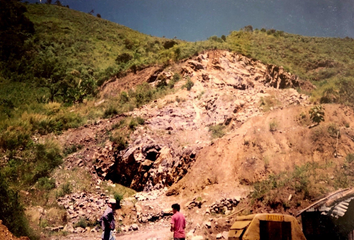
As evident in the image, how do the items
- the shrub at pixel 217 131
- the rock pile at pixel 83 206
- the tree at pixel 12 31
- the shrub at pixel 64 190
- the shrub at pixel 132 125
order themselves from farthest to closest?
the tree at pixel 12 31 < the shrub at pixel 132 125 < the shrub at pixel 217 131 < the shrub at pixel 64 190 < the rock pile at pixel 83 206

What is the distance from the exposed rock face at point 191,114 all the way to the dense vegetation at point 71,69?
41.4 inches

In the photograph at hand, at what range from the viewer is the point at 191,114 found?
16.5 m

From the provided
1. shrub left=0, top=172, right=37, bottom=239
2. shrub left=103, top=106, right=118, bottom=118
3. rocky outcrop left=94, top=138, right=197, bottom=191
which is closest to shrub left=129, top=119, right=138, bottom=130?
rocky outcrop left=94, top=138, right=197, bottom=191

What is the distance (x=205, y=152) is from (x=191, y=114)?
4451 millimetres

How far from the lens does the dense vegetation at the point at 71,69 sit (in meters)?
14.4

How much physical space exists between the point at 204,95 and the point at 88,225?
11.4 meters

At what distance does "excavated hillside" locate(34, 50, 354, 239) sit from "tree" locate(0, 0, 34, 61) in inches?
668

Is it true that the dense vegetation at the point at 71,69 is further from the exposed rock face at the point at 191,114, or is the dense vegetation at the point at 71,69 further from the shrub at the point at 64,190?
the exposed rock face at the point at 191,114

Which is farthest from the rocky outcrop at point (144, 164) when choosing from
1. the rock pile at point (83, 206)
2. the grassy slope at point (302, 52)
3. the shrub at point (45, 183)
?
the grassy slope at point (302, 52)

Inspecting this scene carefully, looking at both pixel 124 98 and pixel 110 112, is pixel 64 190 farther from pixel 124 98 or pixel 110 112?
pixel 124 98

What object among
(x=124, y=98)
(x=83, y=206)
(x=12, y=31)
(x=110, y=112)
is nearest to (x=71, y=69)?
(x=12, y=31)

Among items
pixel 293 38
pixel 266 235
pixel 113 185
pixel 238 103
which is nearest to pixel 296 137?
pixel 238 103

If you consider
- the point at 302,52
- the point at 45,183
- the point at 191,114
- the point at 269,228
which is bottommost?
the point at 45,183

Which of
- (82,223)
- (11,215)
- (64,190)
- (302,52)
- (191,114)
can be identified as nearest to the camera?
(11,215)
